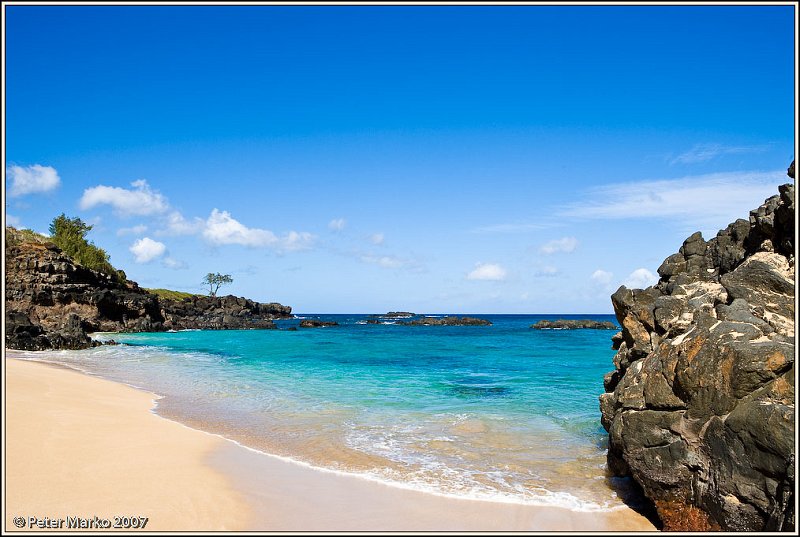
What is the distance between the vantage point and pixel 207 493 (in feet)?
26.0

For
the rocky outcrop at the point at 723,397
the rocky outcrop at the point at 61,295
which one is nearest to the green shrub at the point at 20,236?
the rocky outcrop at the point at 61,295

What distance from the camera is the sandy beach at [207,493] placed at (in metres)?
7.08

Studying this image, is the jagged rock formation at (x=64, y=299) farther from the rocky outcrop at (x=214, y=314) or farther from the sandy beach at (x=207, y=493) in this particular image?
the sandy beach at (x=207, y=493)

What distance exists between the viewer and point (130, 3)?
671 cm

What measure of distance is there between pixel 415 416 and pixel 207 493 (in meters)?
8.14

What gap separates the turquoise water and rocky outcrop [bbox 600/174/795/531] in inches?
58.4

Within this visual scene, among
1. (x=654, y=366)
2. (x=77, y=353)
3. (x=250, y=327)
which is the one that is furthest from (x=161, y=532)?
(x=250, y=327)

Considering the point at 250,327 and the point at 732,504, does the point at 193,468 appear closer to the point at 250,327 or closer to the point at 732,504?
the point at 732,504

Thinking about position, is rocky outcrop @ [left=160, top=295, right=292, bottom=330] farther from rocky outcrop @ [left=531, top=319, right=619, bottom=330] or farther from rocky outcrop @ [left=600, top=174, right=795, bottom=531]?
rocky outcrop @ [left=600, top=174, right=795, bottom=531]

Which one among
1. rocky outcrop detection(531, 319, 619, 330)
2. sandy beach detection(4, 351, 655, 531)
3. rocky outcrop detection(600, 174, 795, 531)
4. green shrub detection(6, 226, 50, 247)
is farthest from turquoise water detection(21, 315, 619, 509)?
rocky outcrop detection(531, 319, 619, 330)

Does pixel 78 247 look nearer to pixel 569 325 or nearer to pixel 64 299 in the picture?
pixel 64 299

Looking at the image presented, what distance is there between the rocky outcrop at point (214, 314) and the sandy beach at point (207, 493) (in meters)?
63.1

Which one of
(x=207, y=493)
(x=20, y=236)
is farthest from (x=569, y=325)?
(x=207, y=493)

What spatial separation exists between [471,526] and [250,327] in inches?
3169
